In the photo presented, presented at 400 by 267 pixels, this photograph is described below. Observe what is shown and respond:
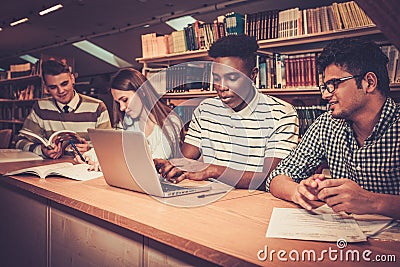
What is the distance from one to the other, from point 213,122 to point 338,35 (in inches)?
49.2

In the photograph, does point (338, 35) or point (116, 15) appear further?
point (116, 15)

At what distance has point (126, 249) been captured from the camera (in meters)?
1.12

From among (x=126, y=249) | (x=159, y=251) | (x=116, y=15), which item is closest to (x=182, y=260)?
(x=159, y=251)

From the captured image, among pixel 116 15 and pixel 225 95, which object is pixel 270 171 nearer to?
pixel 225 95

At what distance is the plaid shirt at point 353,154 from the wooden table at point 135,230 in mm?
302

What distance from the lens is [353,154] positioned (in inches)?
56.6

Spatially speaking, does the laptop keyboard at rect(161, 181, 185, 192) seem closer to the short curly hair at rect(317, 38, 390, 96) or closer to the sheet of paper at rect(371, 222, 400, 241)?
the sheet of paper at rect(371, 222, 400, 241)

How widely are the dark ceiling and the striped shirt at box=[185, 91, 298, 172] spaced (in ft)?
7.60

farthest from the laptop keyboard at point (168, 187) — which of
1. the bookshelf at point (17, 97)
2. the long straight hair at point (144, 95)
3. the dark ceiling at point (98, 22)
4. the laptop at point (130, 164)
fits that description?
the bookshelf at point (17, 97)

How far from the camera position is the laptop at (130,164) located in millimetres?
1178

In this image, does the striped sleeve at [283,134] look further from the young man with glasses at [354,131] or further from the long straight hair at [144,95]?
the long straight hair at [144,95]

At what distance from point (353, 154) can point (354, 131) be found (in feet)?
0.32

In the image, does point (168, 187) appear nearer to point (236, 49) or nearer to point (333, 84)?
point (333, 84)

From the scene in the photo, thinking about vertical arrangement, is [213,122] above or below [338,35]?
below
